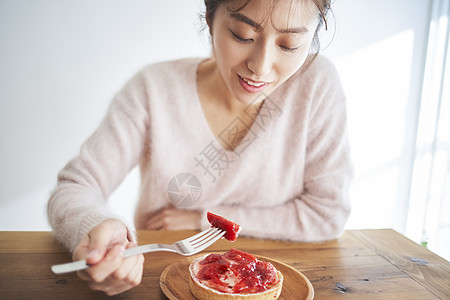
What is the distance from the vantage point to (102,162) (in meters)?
1.13

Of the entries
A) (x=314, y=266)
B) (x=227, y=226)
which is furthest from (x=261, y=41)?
(x=314, y=266)

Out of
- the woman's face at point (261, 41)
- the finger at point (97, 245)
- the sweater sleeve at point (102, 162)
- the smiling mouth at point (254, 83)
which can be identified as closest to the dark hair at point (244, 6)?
the woman's face at point (261, 41)

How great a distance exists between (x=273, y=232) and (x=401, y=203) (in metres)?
1.88

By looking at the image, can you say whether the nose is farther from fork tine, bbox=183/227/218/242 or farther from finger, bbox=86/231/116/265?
finger, bbox=86/231/116/265

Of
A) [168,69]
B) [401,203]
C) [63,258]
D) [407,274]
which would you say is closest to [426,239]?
[401,203]

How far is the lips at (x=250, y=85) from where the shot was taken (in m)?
0.99

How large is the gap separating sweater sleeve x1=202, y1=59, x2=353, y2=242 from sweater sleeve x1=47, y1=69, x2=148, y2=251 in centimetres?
31

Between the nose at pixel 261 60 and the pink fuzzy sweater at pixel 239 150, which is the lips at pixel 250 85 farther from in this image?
the pink fuzzy sweater at pixel 239 150

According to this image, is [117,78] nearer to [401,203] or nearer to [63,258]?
[63,258]

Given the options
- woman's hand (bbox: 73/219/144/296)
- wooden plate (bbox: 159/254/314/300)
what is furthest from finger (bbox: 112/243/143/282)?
wooden plate (bbox: 159/254/314/300)

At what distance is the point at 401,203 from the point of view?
263 centimetres

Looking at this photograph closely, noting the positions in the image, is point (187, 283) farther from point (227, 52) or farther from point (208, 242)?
point (227, 52)

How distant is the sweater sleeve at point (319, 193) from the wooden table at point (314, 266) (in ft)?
0.19

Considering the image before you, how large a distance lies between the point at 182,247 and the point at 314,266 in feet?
1.11
